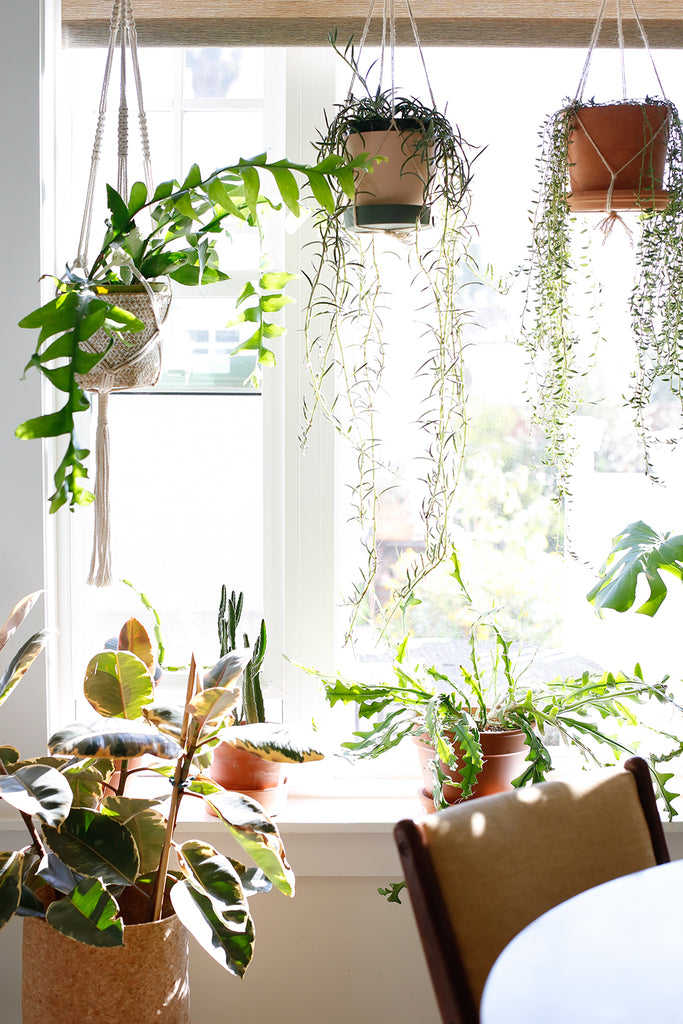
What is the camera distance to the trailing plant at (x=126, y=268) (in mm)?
1425

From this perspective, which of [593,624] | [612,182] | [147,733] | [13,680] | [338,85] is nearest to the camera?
[147,733]

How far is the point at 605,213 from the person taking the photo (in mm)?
1811

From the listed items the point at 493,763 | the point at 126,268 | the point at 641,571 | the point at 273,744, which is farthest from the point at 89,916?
the point at 641,571

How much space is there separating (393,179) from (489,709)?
40.0 inches

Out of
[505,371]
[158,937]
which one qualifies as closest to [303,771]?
[158,937]

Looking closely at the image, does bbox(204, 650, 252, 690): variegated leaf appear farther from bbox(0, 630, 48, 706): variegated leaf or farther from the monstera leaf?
the monstera leaf

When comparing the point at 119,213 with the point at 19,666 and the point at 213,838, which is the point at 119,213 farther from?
the point at 213,838

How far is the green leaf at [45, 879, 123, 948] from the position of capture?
1.32 metres

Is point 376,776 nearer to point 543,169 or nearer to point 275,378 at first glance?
point 275,378

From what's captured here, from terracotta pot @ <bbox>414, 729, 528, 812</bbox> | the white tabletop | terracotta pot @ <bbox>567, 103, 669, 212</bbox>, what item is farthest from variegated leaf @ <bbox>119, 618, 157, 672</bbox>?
terracotta pot @ <bbox>567, 103, 669, 212</bbox>

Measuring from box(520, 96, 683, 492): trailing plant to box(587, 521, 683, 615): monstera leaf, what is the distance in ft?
0.56

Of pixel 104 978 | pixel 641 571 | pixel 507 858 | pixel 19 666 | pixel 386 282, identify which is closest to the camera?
pixel 507 858

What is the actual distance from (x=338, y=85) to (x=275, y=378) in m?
0.64

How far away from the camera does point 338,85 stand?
6.57ft
